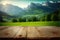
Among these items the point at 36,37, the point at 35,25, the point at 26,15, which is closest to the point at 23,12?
the point at 26,15

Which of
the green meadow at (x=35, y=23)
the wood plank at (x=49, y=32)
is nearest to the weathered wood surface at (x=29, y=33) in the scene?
the wood plank at (x=49, y=32)

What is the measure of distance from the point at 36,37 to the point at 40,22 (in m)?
0.44

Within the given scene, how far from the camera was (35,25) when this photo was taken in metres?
→ 1.29

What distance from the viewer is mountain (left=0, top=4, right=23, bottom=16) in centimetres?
131

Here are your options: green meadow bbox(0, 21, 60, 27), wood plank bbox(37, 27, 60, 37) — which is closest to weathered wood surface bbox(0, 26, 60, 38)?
wood plank bbox(37, 27, 60, 37)

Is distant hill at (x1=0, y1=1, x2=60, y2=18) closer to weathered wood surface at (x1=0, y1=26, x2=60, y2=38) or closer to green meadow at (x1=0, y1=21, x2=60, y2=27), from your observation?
green meadow at (x1=0, y1=21, x2=60, y2=27)

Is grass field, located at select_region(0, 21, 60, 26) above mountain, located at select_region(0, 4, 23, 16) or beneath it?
beneath

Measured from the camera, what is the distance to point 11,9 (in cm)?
133

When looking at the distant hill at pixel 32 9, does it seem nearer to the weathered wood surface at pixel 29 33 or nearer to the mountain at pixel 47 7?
the mountain at pixel 47 7

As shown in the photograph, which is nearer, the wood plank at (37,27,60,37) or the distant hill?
the wood plank at (37,27,60,37)

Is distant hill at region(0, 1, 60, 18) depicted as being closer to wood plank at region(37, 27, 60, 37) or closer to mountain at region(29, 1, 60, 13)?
mountain at region(29, 1, 60, 13)

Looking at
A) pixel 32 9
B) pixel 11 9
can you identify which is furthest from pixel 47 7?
pixel 11 9

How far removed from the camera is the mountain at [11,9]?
131 centimetres

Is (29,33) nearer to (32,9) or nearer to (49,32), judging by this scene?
(49,32)
